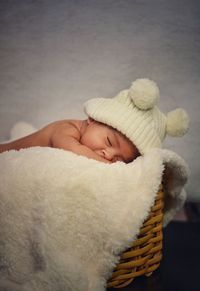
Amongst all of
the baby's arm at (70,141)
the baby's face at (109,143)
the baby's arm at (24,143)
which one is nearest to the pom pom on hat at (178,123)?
the baby's face at (109,143)

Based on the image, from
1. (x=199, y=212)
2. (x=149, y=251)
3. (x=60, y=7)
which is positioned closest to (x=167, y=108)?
(x=199, y=212)

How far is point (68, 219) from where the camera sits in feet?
2.54

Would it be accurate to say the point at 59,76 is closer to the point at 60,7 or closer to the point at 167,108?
the point at 60,7

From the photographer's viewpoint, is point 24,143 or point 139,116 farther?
point 24,143

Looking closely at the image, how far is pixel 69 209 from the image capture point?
77cm

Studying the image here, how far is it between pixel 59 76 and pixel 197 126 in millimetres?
618

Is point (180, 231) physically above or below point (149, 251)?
below

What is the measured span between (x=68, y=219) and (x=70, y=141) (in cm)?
31

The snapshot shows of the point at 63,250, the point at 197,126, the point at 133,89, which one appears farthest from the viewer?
the point at 197,126

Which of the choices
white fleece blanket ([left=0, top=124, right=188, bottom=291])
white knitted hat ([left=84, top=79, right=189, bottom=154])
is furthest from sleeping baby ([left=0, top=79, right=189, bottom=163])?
white fleece blanket ([left=0, top=124, right=188, bottom=291])

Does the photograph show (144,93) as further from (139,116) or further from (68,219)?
(68,219)

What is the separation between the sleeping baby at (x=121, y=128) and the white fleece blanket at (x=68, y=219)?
0.21 meters

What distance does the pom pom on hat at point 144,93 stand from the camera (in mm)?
1000

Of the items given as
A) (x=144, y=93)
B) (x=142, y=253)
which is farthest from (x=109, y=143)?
(x=142, y=253)
